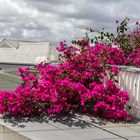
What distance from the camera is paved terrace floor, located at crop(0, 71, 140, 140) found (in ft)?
19.6

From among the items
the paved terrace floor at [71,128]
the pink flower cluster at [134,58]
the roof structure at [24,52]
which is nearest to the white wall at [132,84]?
the paved terrace floor at [71,128]

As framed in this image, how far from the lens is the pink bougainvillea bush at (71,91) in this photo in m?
6.71

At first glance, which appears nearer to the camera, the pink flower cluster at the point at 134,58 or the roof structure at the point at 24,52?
the pink flower cluster at the point at 134,58

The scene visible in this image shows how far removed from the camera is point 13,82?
556 inches

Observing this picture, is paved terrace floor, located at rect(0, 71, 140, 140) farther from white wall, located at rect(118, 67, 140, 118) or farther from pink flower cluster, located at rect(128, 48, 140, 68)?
pink flower cluster, located at rect(128, 48, 140, 68)

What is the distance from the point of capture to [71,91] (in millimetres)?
7113

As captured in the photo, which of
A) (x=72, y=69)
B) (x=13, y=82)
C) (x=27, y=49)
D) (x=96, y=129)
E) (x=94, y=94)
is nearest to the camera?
(x=96, y=129)

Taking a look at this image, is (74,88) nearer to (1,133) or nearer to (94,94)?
(94,94)

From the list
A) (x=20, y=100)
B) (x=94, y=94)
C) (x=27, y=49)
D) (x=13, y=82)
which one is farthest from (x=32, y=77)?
(x=27, y=49)

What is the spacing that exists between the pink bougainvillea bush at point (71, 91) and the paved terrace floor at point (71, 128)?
0.60 feet

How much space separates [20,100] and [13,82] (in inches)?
299

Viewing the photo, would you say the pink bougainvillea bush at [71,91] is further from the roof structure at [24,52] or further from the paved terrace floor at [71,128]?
the roof structure at [24,52]

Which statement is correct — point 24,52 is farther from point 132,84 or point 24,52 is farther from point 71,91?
point 71,91

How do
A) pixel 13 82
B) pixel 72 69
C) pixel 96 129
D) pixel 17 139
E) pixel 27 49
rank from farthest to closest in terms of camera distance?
pixel 27 49
pixel 13 82
pixel 72 69
pixel 96 129
pixel 17 139
